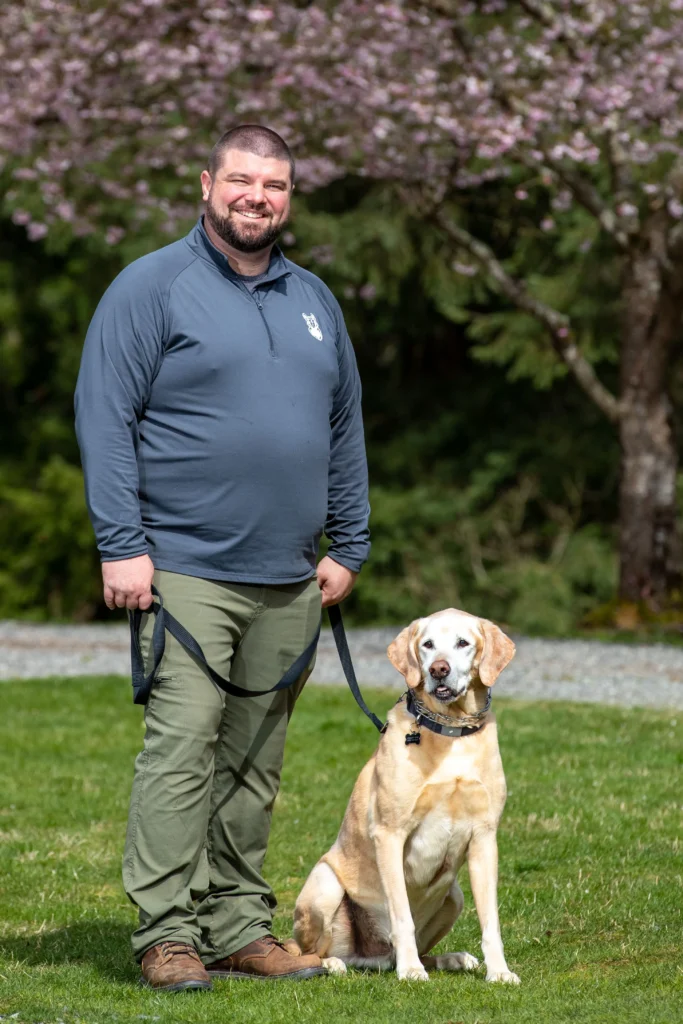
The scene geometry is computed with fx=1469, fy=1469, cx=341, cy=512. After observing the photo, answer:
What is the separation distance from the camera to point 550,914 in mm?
5113

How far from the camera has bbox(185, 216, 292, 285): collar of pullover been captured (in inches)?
169

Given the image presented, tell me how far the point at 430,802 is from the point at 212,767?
0.63m

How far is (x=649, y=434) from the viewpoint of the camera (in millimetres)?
14453

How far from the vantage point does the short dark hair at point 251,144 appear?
13.9 feet

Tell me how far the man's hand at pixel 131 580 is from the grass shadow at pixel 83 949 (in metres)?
1.13

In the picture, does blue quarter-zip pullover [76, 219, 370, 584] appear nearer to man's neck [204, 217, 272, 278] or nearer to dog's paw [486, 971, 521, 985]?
man's neck [204, 217, 272, 278]

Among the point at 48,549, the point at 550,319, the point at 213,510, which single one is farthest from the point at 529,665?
the point at 48,549

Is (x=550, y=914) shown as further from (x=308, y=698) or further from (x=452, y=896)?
(x=308, y=698)

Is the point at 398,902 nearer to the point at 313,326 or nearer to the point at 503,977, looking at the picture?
the point at 503,977

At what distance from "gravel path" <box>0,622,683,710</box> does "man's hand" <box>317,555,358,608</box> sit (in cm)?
549

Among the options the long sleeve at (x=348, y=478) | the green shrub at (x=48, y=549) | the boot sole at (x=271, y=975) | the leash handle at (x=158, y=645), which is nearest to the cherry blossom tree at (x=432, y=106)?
the green shrub at (x=48, y=549)

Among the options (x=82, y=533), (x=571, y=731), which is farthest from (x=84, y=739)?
(x=82, y=533)

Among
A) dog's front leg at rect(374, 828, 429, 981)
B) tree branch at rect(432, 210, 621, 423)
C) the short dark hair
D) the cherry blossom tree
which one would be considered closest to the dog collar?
dog's front leg at rect(374, 828, 429, 981)

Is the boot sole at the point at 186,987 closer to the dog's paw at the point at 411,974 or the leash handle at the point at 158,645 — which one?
the dog's paw at the point at 411,974
